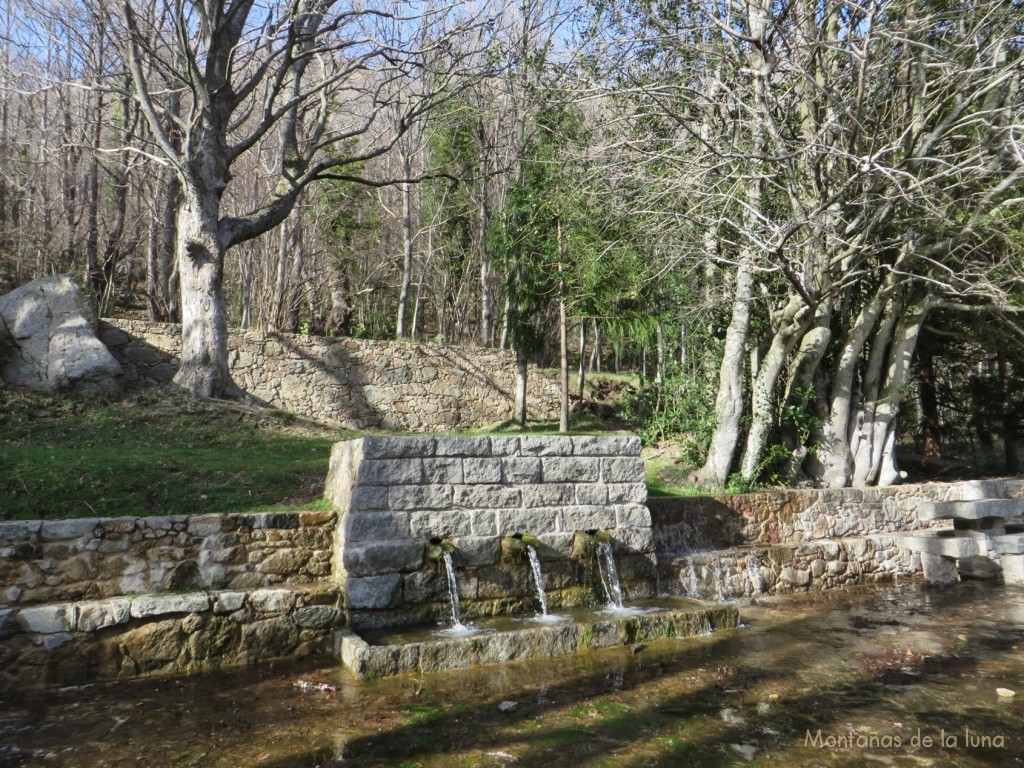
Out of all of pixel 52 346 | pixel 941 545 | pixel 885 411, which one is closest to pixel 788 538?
pixel 941 545

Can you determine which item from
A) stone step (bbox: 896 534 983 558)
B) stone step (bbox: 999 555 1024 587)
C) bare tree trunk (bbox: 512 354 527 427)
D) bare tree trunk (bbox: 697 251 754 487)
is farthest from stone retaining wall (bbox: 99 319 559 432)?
stone step (bbox: 999 555 1024 587)

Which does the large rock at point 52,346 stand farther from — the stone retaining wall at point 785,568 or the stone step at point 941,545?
the stone step at point 941,545

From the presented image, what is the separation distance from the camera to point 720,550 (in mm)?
8031

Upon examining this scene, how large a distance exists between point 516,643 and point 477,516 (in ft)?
4.08

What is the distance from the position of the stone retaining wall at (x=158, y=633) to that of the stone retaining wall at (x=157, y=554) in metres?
0.24

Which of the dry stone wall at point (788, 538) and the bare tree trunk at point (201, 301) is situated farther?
the bare tree trunk at point (201, 301)

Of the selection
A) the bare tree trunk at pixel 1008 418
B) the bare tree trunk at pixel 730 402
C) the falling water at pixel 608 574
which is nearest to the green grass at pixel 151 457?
the falling water at pixel 608 574

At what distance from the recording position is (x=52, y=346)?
422 inches

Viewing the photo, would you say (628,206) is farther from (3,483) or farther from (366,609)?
(3,483)

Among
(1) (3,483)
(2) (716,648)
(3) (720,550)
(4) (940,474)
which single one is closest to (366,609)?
(2) (716,648)

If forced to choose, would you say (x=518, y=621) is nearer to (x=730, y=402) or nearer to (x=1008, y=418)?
(x=730, y=402)

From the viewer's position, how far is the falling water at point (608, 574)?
668 centimetres

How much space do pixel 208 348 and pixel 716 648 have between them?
28.8ft

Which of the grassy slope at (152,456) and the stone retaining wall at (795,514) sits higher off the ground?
the grassy slope at (152,456)
